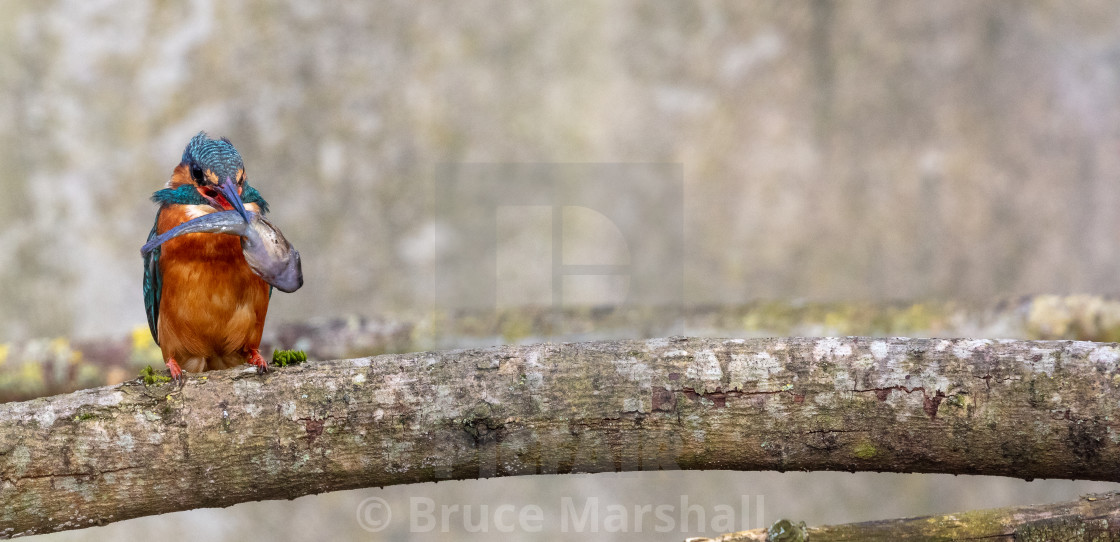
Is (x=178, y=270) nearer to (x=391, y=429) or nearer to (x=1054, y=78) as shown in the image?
(x=391, y=429)

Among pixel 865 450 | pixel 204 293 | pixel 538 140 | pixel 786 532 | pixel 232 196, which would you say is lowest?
pixel 786 532

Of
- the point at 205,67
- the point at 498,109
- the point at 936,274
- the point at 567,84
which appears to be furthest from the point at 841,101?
the point at 205,67

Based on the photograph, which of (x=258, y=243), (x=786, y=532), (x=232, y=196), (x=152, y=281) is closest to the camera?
(x=786, y=532)

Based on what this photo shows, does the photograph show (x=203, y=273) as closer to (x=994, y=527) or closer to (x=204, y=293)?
(x=204, y=293)

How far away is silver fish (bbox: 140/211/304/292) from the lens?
6.49ft

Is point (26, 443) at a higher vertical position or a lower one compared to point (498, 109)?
lower

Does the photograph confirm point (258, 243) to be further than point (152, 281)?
No

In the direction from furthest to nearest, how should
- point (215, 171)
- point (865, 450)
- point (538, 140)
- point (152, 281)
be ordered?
1. point (538, 140)
2. point (152, 281)
3. point (215, 171)
4. point (865, 450)

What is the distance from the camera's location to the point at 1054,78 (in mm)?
4539

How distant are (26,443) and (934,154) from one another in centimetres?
415

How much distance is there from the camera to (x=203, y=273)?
2387 mm

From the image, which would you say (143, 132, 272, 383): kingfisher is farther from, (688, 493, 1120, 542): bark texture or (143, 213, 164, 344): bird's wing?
(688, 493, 1120, 542): bark texture

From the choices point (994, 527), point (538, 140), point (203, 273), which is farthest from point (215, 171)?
point (538, 140)

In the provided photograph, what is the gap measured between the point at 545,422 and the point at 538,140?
3084 mm
